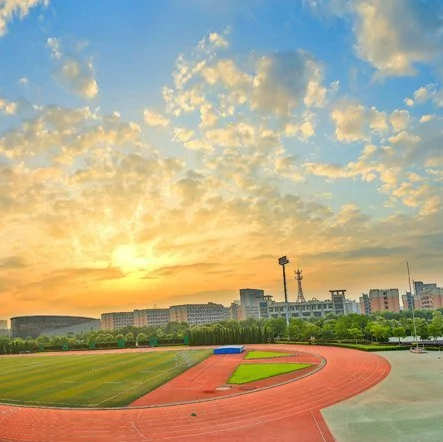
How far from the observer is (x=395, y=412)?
93.3ft

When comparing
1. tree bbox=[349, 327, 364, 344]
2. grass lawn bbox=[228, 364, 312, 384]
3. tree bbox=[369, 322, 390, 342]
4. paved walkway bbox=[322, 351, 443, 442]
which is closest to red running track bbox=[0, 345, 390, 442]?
paved walkway bbox=[322, 351, 443, 442]

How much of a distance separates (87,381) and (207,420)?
24515mm

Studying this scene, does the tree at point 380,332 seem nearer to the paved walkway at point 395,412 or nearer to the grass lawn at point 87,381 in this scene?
the grass lawn at point 87,381

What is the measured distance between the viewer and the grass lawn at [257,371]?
4364 centimetres

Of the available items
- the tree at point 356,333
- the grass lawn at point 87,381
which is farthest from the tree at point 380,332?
the grass lawn at point 87,381

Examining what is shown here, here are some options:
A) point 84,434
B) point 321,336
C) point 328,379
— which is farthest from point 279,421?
point 321,336

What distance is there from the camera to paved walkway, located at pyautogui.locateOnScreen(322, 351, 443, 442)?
2391 cm

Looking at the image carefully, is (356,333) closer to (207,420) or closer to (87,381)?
(87,381)

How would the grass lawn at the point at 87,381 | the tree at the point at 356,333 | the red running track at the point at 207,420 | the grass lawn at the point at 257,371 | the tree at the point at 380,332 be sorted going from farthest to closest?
the tree at the point at 356,333
the tree at the point at 380,332
the grass lawn at the point at 257,371
the grass lawn at the point at 87,381
the red running track at the point at 207,420

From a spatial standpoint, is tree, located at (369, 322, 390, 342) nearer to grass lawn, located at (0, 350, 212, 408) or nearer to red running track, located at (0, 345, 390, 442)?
grass lawn, located at (0, 350, 212, 408)

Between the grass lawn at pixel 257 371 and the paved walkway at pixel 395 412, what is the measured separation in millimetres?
10970

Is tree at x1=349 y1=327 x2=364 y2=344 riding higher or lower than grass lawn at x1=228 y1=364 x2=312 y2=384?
higher

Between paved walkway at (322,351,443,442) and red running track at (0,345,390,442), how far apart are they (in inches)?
47.2

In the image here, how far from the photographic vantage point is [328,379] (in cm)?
4147
